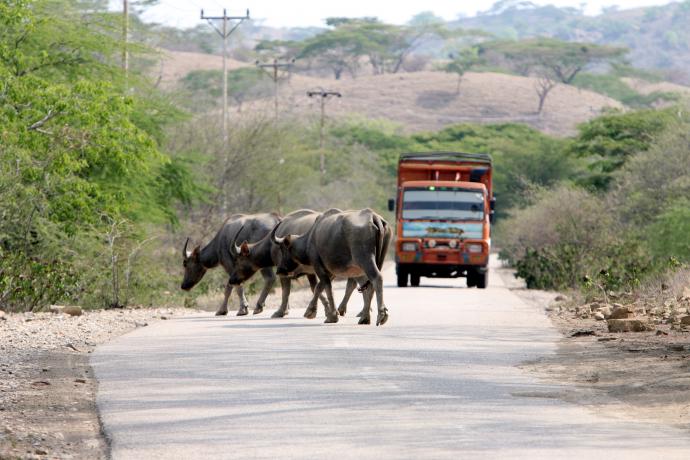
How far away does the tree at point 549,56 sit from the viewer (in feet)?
465

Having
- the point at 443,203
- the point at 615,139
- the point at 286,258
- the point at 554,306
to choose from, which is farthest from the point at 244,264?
the point at 615,139

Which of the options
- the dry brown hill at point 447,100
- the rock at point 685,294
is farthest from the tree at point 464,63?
the rock at point 685,294

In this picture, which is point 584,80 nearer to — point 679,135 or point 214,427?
point 679,135

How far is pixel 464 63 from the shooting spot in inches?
6422

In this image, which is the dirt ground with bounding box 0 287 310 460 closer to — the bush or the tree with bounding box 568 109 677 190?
the bush

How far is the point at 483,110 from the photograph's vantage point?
158250 millimetres

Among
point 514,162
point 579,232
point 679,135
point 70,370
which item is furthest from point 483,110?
point 70,370

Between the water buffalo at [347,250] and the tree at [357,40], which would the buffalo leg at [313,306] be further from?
the tree at [357,40]

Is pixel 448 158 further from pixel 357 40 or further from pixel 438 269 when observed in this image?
pixel 357 40

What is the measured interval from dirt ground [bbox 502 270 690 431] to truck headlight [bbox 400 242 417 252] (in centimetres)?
1560

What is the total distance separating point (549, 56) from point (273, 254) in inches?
5268

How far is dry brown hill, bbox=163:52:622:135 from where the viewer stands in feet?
510

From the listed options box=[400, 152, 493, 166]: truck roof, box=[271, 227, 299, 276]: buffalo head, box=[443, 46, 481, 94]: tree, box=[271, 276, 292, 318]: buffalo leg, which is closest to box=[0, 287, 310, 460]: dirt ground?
box=[271, 276, 292, 318]: buffalo leg

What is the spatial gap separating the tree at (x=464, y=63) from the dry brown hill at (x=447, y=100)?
1264 mm
